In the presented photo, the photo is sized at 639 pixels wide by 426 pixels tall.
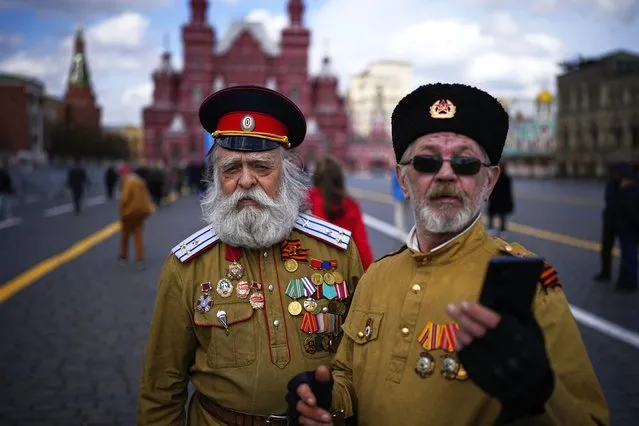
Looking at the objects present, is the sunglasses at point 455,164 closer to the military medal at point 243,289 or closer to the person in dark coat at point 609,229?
the military medal at point 243,289

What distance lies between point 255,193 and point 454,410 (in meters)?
1.20

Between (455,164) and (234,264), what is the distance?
3.39 feet

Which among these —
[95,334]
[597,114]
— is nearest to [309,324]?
[95,334]

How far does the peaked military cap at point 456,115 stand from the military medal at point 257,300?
85 cm

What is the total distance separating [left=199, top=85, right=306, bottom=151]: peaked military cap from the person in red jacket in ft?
10.3

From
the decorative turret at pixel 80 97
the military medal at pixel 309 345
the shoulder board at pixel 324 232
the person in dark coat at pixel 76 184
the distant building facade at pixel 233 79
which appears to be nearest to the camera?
the military medal at pixel 309 345

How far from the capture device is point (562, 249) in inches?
466

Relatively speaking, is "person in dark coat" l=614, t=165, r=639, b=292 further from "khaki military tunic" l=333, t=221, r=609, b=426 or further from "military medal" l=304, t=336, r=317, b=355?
"khaki military tunic" l=333, t=221, r=609, b=426

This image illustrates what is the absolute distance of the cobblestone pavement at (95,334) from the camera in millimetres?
4484

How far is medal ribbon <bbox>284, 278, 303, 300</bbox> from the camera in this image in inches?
96.3

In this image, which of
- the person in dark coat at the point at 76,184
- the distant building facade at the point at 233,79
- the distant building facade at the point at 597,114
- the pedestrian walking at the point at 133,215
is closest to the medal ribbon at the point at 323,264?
the pedestrian walking at the point at 133,215

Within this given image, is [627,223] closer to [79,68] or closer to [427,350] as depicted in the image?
[427,350]

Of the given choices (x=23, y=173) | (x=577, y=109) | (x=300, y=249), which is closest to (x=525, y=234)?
(x=300, y=249)

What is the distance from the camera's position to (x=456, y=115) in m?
1.98
